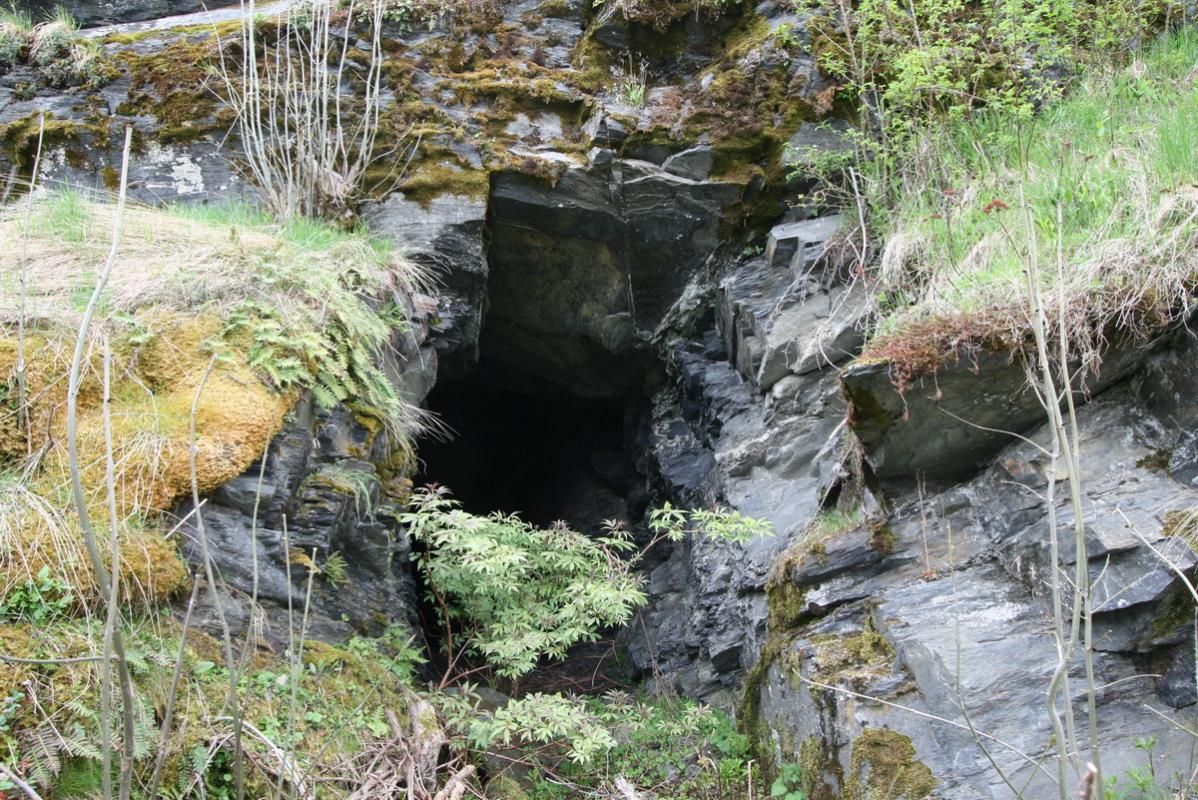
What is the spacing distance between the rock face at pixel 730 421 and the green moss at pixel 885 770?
1cm

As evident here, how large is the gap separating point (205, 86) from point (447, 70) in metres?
1.82

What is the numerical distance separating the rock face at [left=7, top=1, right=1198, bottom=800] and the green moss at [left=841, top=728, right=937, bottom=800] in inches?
0.5

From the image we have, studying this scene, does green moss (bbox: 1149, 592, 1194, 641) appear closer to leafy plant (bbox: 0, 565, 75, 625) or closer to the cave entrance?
leafy plant (bbox: 0, 565, 75, 625)

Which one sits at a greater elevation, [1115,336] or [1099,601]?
[1115,336]

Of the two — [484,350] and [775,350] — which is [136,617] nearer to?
[775,350]

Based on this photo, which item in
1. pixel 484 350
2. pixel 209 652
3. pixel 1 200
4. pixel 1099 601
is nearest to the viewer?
pixel 1099 601

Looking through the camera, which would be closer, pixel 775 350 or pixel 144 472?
pixel 144 472

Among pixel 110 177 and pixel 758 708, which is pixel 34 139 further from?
pixel 758 708

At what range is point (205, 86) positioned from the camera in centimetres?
695

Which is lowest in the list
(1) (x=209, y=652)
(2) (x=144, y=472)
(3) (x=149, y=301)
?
(1) (x=209, y=652)

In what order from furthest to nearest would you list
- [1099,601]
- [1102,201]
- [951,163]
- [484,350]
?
[484,350] < [951,163] < [1102,201] < [1099,601]

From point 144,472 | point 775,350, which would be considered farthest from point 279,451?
point 775,350

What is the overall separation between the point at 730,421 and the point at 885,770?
2846 millimetres

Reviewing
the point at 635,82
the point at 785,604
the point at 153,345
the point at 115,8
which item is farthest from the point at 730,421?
the point at 115,8
